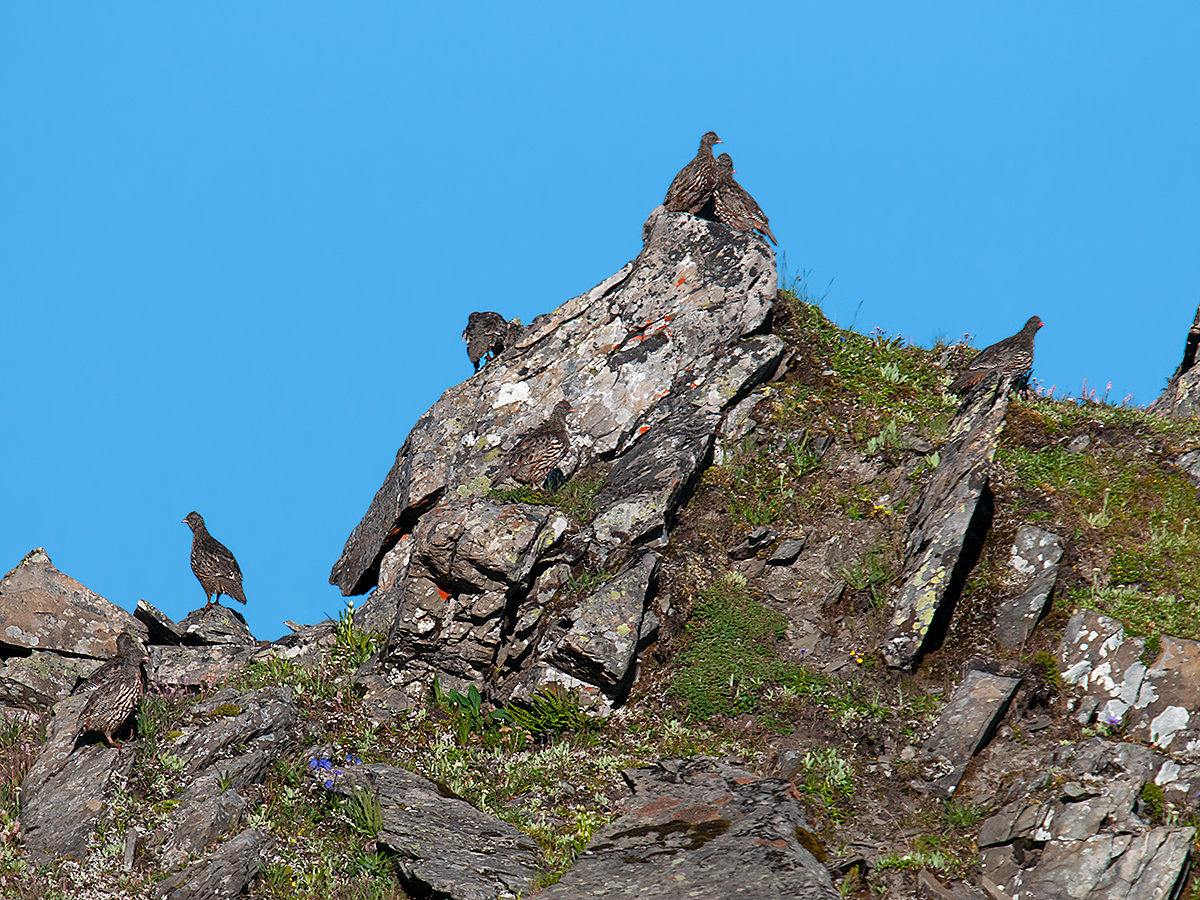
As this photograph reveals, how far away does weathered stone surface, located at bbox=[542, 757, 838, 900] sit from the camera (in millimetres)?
8656

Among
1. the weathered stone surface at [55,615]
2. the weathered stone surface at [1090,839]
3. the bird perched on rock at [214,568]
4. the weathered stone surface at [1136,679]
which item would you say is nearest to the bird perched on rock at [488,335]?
the bird perched on rock at [214,568]

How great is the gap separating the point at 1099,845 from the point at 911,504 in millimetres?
5199

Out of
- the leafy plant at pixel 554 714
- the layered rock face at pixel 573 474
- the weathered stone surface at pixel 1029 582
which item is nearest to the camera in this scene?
the weathered stone surface at pixel 1029 582

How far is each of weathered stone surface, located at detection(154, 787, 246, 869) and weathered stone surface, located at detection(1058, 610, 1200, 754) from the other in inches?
351

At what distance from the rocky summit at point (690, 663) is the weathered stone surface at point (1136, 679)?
0.10 ft

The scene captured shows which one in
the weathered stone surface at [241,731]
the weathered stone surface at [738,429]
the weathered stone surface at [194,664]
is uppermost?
the weathered stone surface at [738,429]

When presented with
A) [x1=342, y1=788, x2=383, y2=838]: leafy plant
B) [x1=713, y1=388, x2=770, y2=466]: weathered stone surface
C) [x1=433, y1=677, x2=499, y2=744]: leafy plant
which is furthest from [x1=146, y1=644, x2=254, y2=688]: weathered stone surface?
[x1=713, y1=388, x2=770, y2=466]: weathered stone surface

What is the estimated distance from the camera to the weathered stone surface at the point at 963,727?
10.1 m

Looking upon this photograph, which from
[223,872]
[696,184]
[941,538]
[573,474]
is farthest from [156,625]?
[696,184]

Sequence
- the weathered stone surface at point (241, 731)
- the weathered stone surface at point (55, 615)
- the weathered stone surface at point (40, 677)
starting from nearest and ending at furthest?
the weathered stone surface at point (241, 731) < the weathered stone surface at point (40, 677) < the weathered stone surface at point (55, 615)

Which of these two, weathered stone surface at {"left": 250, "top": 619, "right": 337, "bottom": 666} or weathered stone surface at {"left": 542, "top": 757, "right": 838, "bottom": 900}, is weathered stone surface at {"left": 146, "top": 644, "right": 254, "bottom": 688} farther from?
weathered stone surface at {"left": 542, "top": 757, "right": 838, "bottom": 900}

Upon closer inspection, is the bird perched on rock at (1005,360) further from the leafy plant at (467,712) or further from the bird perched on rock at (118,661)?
the bird perched on rock at (118,661)

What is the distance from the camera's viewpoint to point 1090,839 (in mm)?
9008

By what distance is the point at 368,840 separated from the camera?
388 inches
